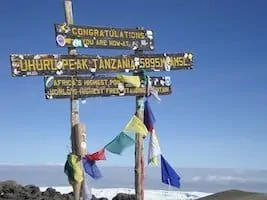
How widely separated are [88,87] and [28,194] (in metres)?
3.95

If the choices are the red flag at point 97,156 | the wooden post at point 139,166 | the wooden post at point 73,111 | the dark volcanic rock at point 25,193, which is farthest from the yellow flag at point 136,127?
the dark volcanic rock at point 25,193

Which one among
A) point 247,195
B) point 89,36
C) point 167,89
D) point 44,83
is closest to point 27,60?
point 44,83

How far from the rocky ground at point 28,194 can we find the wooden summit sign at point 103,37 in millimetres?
4087

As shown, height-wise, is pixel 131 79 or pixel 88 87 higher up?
pixel 131 79

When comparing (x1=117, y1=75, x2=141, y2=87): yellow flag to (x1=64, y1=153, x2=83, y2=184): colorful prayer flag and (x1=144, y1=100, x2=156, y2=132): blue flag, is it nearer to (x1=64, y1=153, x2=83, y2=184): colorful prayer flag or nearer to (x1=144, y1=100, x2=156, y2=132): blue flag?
(x1=144, y1=100, x2=156, y2=132): blue flag

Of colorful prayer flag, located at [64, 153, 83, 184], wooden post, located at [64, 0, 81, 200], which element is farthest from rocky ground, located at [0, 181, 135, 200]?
colorful prayer flag, located at [64, 153, 83, 184]

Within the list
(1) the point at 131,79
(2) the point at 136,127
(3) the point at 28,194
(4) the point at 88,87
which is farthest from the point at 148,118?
(3) the point at 28,194

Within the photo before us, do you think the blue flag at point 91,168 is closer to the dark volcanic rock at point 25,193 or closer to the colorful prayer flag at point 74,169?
the colorful prayer flag at point 74,169

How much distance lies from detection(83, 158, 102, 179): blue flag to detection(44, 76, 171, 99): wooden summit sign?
5.03 feet

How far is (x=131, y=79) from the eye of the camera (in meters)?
17.1

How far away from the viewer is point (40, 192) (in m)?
18.9

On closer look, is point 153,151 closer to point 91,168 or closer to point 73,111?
point 91,168

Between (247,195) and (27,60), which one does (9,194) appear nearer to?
(27,60)

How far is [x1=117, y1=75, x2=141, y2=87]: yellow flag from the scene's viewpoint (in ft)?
55.6
